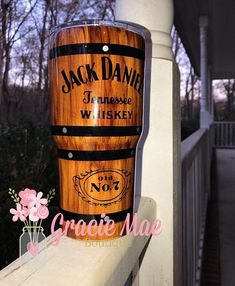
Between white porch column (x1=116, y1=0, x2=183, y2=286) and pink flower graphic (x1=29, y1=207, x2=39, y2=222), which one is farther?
white porch column (x1=116, y1=0, x2=183, y2=286)

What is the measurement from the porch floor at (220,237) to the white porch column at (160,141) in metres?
1.64

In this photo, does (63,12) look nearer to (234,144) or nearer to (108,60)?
(108,60)

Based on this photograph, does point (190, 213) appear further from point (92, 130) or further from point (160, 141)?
point (92, 130)

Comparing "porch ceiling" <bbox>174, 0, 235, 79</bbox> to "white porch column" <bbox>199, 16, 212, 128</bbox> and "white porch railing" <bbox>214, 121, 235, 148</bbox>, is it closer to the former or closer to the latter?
"white porch column" <bbox>199, 16, 212, 128</bbox>

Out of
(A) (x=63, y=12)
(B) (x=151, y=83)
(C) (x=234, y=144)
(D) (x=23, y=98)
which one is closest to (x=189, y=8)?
(A) (x=63, y=12)

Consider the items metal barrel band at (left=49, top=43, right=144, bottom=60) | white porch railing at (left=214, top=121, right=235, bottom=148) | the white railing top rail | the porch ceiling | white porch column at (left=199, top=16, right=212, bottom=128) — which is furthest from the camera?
white porch railing at (left=214, top=121, right=235, bottom=148)

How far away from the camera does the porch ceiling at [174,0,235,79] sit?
511 cm

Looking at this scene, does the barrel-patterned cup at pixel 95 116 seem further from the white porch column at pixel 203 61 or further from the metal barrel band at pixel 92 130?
the white porch column at pixel 203 61

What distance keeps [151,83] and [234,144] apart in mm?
11347

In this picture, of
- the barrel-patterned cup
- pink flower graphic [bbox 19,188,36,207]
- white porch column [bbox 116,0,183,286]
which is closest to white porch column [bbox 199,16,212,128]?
white porch column [bbox 116,0,183,286]

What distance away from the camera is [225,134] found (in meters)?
11.6

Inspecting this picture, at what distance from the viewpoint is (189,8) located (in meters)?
5.25

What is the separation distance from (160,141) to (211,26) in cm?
601

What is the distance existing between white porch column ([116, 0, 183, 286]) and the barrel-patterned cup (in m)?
0.27
